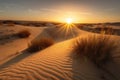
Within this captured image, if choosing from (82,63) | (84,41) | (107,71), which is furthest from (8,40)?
(107,71)

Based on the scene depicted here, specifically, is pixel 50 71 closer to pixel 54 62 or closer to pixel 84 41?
pixel 54 62

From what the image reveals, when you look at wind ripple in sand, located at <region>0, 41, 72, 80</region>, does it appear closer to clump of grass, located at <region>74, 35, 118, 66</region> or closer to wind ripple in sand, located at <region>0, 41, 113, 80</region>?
wind ripple in sand, located at <region>0, 41, 113, 80</region>

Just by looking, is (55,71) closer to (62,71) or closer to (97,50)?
(62,71)

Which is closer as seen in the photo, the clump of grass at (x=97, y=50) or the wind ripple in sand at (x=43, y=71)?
the wind ripple in sand at (x=43, y=71)

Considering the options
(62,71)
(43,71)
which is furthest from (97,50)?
(43,71)

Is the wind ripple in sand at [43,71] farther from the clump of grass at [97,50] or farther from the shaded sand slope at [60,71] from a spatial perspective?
the clump of grass at [97,50]

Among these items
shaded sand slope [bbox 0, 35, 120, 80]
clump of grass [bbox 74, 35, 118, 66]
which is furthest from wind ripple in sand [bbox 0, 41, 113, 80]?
clump of grass [bbox 74, 35, 118, 66]

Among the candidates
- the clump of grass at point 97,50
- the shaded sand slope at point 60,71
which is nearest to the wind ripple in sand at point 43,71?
the shaded sand slope at point 60,71

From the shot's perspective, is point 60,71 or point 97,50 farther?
point 97,50

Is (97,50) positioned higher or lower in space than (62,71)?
Result: higher

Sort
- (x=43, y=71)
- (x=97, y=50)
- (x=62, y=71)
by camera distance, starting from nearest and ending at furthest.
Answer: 1. (x=62, y=71)
2. (x=43, y=71)
3. (x=97, y=50)

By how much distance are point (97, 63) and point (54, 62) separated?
1684 millimetres

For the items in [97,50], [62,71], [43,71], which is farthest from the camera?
[97,50]

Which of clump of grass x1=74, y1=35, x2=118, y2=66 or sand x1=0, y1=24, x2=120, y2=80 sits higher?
clump of grass x1=74, y1=35, x2=118, y2=66
